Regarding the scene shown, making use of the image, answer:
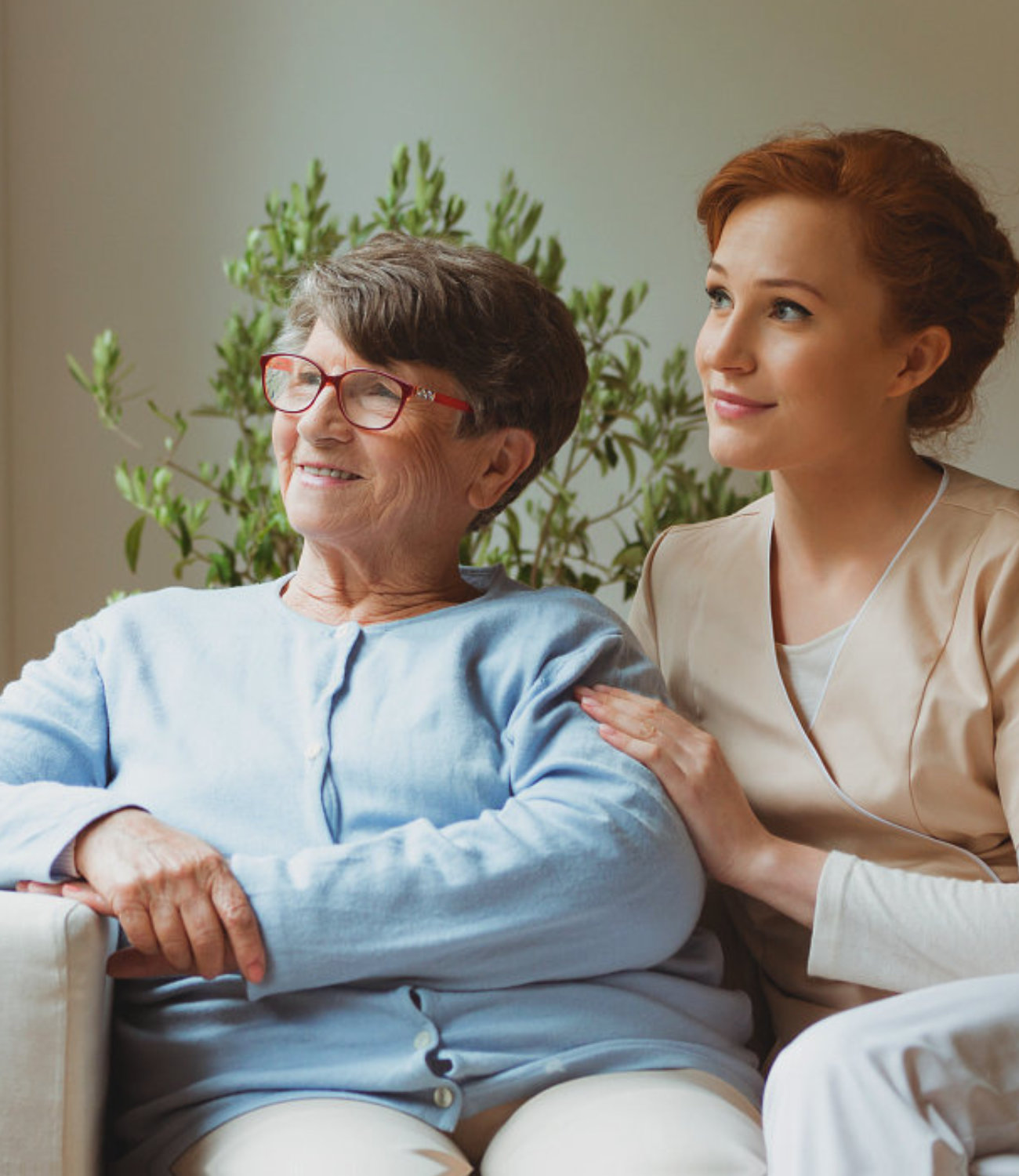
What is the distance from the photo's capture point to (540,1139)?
57.5 inches

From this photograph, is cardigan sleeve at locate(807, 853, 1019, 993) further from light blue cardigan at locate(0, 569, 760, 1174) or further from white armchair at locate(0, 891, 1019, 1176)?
white armchair at locate(0, 891, 1019, 1176)

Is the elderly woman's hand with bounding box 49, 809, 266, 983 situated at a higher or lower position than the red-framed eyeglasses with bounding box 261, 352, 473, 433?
lower

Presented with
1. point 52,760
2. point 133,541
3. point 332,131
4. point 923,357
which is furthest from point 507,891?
point 332,131

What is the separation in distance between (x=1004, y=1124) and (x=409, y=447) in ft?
3.00

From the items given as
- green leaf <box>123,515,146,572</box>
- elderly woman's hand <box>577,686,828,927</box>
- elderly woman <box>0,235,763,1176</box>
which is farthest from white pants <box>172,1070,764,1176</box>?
green leaf <box>123,515,146,572</box>

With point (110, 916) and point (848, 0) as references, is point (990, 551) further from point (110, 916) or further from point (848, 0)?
point (848, 0)

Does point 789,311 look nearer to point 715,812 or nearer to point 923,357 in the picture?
point 923,357

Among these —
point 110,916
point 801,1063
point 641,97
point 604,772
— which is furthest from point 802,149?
point 641,97

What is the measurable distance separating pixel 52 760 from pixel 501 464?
61cm

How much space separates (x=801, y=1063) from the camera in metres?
1.35

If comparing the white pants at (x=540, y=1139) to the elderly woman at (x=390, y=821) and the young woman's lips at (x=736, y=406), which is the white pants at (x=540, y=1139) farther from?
the young woman's lips at (x=736, y=406)

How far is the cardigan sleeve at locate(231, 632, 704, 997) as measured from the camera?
1478mm

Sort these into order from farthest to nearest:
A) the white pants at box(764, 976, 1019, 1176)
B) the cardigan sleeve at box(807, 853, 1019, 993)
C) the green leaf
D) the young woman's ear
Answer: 1. the green leaf
2. the young woman's ear
3. the cardigan sleeve at box(807, 853, 1019, 993)
4. the white pants at box(764, 976, 1019, 1176)

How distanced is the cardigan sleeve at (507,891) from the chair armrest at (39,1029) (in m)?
0.19
